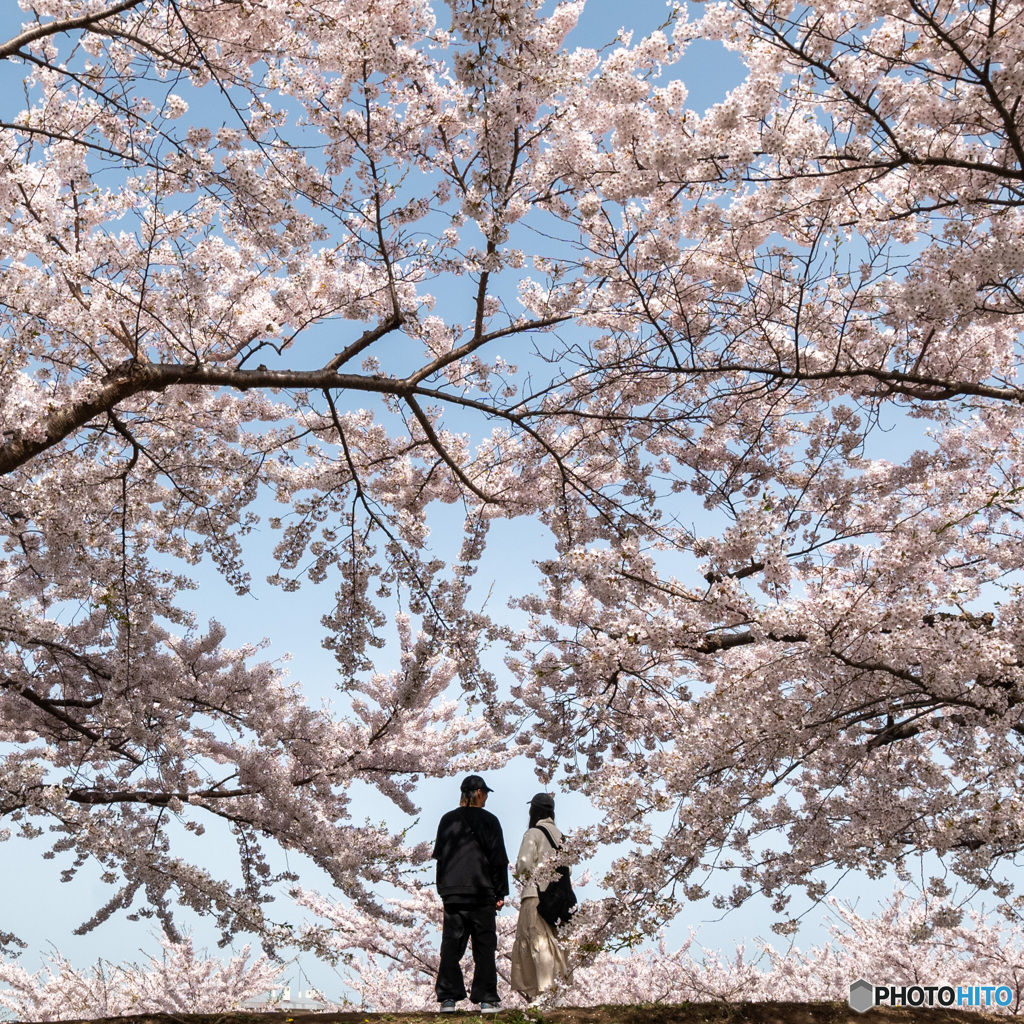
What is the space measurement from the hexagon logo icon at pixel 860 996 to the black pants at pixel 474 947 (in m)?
2.81

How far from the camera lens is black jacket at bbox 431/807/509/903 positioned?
6.81m

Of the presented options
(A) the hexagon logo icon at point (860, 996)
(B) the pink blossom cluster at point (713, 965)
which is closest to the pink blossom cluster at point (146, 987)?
(B) the pink blossom cluster at point (713, 965)

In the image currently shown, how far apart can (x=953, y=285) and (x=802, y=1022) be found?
519 cm

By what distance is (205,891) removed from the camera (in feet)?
18.7

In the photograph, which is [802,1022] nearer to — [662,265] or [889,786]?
[889,786]

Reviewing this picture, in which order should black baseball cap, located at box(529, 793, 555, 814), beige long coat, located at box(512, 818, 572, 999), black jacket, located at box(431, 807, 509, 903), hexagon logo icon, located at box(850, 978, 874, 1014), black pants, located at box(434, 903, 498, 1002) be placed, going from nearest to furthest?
hexagon logo icon, located at box(850, 978, 874, 1014) → black pants, located at box(434, 903, 498, 1002) → black jacket, located at box(431, 807, 509, 903) → beige long coat, located at box(512, 818, 572, 999) → black baseball cap, located at box(529, 793, 555, 814)

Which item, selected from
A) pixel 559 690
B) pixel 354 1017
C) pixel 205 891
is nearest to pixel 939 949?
pixel 559 690

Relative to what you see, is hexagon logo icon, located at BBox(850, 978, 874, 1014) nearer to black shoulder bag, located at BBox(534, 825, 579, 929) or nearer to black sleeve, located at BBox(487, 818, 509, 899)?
black shoulder bag, located at BBox(534, 825, 579, 929)

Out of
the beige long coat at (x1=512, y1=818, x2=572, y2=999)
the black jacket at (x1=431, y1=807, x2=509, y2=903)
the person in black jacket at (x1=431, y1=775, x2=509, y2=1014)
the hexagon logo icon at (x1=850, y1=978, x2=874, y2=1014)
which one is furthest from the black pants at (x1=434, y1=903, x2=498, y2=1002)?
the hexagon logo icon at (x1=850, y1=978, x2=874, y2=1014)

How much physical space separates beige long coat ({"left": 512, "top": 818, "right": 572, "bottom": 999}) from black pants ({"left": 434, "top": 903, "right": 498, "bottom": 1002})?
1.26 feet

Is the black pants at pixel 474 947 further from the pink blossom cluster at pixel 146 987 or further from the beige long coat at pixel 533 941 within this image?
the pink blossom cluster at pixel 146 987

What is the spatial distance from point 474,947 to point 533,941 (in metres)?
0.55

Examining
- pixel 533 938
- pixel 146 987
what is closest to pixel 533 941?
pixel 533 938

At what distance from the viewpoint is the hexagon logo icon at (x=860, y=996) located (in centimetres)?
599
